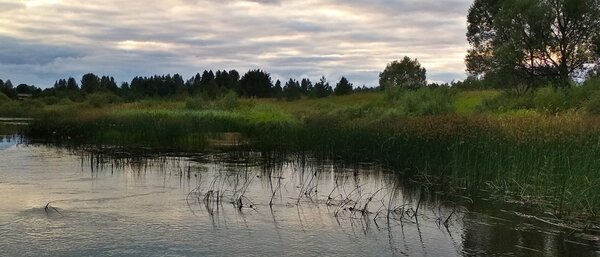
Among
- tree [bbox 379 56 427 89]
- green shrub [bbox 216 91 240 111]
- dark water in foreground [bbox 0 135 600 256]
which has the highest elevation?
tree [bbox 379 56 427 89]

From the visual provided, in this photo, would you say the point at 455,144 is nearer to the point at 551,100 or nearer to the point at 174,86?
the point at 551,100

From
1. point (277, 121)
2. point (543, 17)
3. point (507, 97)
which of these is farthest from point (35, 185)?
point (543, 17)

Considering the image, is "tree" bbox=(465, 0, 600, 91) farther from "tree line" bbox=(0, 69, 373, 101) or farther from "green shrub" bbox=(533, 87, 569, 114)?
"tree line" bbox=(0, 69, 373, 101)

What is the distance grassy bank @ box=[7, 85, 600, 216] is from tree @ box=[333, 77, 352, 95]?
29202mm

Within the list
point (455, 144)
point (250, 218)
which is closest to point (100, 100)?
point (455, 144)

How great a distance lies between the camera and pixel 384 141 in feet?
48.7

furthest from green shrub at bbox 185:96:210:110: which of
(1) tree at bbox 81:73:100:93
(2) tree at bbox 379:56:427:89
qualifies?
(1) tree at bbox 81:73:100:93

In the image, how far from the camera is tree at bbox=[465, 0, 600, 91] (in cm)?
2766

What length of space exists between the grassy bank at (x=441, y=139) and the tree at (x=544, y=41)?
3059 millimetres

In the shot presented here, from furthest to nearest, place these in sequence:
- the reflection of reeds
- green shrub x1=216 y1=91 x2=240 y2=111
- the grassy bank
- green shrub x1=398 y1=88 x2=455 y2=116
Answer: green shrub x1=216 y1=91 x2=240 y2=111
green shrub x1=398 y1=88 x2=455 y2=116
the grassy bank
the reflection of reeds

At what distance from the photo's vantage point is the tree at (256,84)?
79.1m

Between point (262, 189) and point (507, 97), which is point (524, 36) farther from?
point (262, 189)

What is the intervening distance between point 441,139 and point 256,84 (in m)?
68.7

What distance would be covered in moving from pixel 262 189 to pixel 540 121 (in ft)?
23.0
